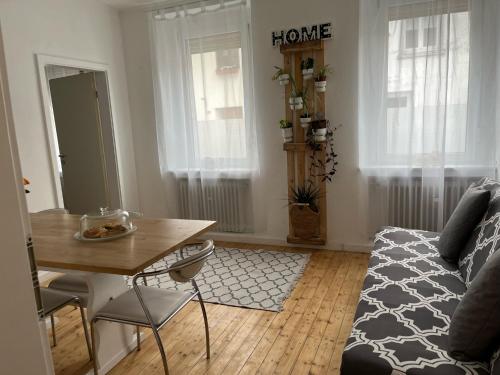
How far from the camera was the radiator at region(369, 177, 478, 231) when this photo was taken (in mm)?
A: 3412

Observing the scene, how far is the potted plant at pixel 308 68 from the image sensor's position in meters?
3.60

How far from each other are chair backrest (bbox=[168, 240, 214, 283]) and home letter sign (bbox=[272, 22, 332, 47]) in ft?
8.28

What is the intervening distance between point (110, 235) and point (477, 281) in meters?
1.75

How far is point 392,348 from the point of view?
1465 millimetres

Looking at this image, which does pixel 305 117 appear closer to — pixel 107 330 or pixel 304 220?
pixel 304 220

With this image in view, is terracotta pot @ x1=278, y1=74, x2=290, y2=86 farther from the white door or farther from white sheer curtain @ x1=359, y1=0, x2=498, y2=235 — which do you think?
the white door

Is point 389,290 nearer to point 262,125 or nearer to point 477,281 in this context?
point 477,281

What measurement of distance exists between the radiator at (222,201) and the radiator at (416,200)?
138cm

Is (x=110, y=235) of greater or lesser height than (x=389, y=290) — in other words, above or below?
above

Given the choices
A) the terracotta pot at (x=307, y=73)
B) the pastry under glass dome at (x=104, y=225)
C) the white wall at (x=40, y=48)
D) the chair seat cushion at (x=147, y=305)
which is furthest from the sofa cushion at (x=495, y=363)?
the white wall at (x=40, y=48)

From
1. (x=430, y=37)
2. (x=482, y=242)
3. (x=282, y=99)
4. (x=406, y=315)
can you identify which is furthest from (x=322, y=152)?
(x=406, y=315)

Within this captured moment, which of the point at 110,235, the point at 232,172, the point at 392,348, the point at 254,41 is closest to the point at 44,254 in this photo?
the point at 110,235

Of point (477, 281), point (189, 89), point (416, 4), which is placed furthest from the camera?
point (189, 89)

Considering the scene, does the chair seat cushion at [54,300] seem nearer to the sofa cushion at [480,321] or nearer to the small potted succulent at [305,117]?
the sofa cushion at [480,321]
